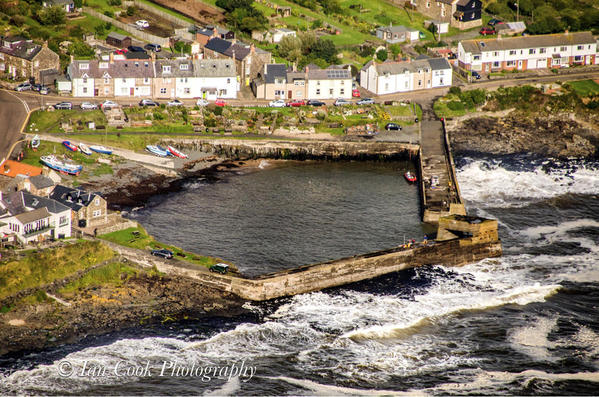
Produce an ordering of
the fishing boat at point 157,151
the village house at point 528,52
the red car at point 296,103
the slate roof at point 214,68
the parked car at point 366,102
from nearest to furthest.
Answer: the fishing boat at point 157,151, the red car at point 296,103, the parked car at point 366,102, the slate roof at point 214,68, the village house at point 528,52

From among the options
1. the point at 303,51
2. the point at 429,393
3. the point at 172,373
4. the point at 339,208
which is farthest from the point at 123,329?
the point at 303,51

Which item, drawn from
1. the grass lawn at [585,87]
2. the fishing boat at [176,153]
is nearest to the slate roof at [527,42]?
the grass lawn at [585,87]

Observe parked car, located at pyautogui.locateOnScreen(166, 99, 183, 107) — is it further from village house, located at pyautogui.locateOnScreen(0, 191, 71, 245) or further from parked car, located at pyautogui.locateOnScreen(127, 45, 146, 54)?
village house, located at pyautogui.locateOnScreen(0, 191, 71, 245)

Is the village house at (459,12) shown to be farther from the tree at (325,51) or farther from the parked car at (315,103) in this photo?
the parked car at (315,103)

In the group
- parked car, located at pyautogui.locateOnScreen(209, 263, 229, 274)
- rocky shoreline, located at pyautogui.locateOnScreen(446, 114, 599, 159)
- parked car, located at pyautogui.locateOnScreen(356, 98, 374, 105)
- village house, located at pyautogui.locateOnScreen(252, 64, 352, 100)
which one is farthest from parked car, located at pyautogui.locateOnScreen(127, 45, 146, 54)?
parked car, located at pyautogui.locateOnScreen(209, 263, 229, 274)

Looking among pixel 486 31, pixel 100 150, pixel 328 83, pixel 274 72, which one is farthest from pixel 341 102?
pixel 486 31

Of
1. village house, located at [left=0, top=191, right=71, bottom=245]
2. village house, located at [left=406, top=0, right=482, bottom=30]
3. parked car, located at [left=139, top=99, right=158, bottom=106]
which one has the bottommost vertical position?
village house, located at [left=0, top=191, right=71, bottom=245]

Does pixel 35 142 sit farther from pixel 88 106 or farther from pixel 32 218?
pixel 32 218
